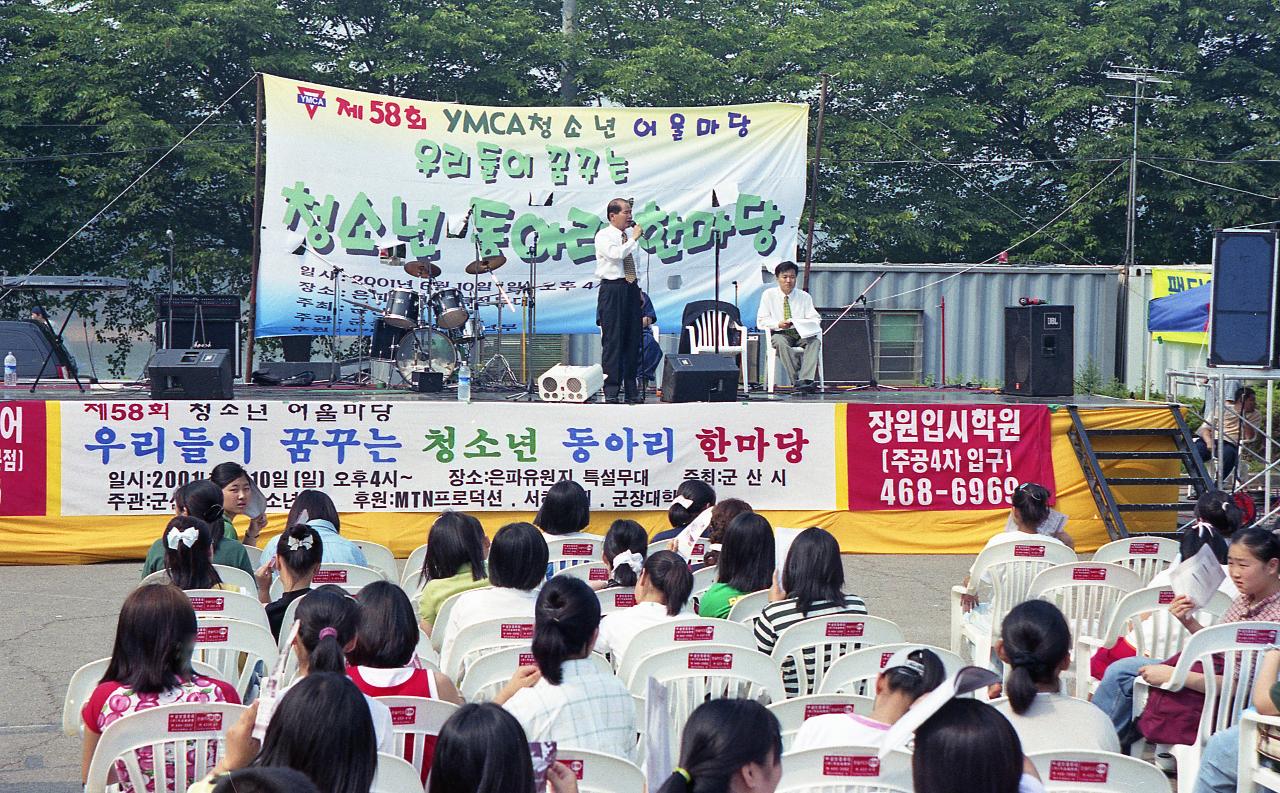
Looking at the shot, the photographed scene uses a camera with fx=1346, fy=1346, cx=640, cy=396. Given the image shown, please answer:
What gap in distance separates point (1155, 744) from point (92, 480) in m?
7.57

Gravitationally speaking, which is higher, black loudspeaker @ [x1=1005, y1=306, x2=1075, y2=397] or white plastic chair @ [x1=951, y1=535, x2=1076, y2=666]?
black loudspeaker @ [x1=1005, y1=306, x2=1075, y2=397]

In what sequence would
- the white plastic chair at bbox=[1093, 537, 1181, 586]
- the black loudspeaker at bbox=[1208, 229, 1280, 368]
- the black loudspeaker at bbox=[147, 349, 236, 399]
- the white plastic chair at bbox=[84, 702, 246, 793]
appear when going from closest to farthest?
1. the white plastic chair at bbox=[84, 702, 246, 793]
2. the white plastic chair at bbox=[1093, 537, 1181, 586]
3. the black loudspeaker at bbox=[147, 349, 236, 399]
4. the black loudspeaker at bbox=[1208, 229, 1280, 368]

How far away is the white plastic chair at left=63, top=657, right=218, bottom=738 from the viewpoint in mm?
3873

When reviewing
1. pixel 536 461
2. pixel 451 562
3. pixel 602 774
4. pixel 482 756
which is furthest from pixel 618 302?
pixel 482 756

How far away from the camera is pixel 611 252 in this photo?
10.6m

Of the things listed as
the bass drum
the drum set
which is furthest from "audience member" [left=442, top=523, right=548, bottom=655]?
the bass drum

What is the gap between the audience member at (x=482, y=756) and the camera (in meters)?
2.45

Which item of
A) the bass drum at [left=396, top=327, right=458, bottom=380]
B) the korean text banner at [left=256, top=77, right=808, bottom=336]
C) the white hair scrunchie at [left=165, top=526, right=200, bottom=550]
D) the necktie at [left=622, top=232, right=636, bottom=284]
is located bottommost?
the white hair scrunchie at [left=165, top=526, right=200, bottom=550]

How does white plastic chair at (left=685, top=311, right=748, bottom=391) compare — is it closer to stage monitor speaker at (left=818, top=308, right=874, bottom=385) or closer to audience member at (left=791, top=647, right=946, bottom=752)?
stage monitor speaker at (left=818, top=308, right=874, bottom=385)

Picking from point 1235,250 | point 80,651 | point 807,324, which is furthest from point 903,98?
point 80,651

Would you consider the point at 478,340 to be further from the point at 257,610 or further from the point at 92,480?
the point at 257,610

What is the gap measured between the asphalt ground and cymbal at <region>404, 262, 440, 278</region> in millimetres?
4122

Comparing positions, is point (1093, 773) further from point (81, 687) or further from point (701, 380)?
point (701, 380)

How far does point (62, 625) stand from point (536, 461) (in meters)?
3.49
